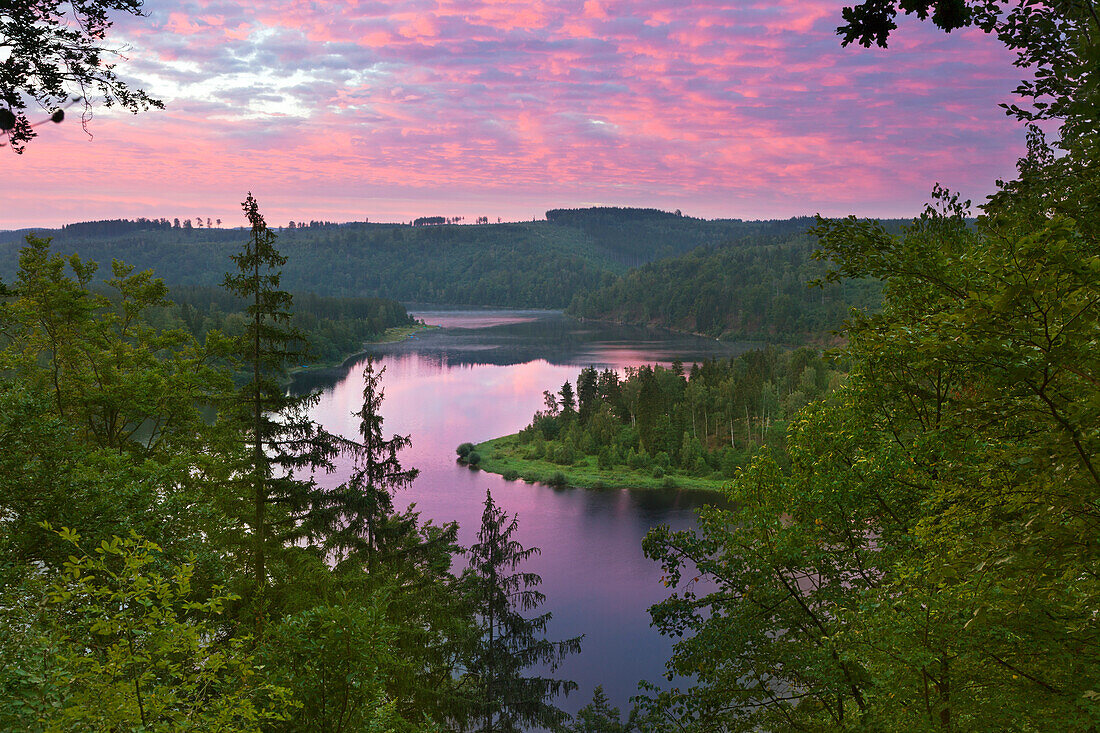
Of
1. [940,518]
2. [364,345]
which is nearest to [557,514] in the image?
[940,518]

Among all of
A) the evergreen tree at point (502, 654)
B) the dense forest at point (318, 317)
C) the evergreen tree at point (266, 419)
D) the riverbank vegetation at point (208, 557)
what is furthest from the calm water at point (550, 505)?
the evergreen tree at point (266, 419)

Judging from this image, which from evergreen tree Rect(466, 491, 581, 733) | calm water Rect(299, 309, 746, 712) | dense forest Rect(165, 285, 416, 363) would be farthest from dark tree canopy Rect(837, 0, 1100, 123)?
dense forest Rect(165, 285, 416, 363)

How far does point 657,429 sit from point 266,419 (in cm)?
5768

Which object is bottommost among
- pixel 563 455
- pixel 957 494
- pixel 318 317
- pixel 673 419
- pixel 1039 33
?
pixel 563 455

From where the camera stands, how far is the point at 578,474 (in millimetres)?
64250

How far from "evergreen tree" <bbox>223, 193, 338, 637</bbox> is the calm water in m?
18.7

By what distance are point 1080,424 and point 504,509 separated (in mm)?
50235

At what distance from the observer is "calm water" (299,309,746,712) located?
3475cm

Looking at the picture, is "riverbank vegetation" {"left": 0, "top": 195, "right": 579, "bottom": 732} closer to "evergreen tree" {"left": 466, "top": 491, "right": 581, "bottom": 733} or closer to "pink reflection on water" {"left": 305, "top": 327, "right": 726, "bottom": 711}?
"evergreen tree" {"left": 466, "top": 491, "right": 581, "bottom": 733}

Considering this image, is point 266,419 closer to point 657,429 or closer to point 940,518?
point 940,518

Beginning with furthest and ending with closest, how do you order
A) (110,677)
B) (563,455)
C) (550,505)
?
1. (563,455)
2. (550,505)
3. (110,677)

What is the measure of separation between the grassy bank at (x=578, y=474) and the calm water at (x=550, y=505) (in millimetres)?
1544

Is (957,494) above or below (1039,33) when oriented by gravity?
below

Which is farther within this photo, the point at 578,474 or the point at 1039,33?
the point at 578,474
